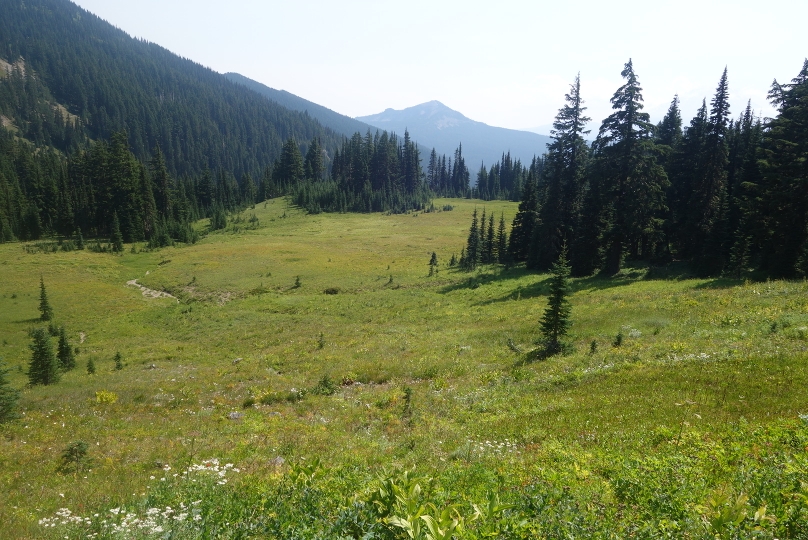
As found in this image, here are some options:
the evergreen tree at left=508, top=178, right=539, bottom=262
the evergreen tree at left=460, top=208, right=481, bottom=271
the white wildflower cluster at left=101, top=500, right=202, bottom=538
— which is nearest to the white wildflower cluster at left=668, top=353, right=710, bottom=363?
the white wildflower cluster at left=101, top=500, right=202, bottom=538

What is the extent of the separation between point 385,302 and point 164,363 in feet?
65.8

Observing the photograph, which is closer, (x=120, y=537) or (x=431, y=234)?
(x=120, y=537)

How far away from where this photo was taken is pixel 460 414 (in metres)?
13.1

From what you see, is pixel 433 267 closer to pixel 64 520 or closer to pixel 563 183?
pixel 563 183

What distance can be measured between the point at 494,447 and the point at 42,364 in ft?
87.6

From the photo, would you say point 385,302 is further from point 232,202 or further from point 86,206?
point 232,202

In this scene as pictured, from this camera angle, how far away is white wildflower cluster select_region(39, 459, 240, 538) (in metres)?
5.99

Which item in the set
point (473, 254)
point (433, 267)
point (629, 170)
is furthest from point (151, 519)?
point (473, 254)

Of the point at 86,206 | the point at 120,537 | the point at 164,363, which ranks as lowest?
the point at 164,363

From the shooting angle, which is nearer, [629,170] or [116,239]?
[629,170]

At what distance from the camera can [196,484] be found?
8.12m

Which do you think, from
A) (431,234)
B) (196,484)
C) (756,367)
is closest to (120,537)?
(196,484)

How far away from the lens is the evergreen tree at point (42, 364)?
22328 millimetres

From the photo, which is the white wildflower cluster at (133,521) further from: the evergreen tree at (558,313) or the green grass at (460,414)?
the evergreen tree at (558,313)
